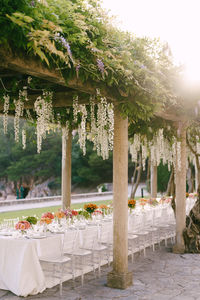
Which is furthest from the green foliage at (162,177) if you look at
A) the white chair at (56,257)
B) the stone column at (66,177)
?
the white chair at (56,257)

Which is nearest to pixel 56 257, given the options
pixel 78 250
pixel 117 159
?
pixel 78 250

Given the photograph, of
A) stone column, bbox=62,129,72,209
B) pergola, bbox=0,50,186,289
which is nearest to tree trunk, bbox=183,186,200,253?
pergola, bbox=0,50,186,289

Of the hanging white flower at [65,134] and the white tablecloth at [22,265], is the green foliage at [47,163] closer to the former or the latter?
the hanging white flower at [65,134]

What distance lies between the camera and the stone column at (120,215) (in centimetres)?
472

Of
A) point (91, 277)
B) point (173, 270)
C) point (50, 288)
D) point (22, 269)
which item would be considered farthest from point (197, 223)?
point (22, 269)

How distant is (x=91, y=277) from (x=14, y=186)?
29174 millimetres

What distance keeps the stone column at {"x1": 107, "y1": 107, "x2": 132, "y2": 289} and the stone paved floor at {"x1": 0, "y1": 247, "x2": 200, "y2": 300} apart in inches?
6.0

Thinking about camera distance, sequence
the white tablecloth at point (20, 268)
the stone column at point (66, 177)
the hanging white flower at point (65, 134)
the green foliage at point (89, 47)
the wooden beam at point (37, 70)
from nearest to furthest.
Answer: the green foliage at point (89, 47)
the wooden beam at point (37, 70)
the white tablecloth at point (20, 268)
the hanging white flower at point (65, 134)
the stone column at point (66, 177)

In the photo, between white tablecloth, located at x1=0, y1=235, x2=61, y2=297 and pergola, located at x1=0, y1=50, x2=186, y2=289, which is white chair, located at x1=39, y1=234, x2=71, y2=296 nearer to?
white tablecloth, located at x1=0, y1=235, x2=61, y2=297

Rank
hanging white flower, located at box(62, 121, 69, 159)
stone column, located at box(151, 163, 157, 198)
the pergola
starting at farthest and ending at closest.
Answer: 1. stone column, located at box(151, 163, 157, 198)
2. hanging white flower, located at box(62, 121, 69, 159)
3. the pergola

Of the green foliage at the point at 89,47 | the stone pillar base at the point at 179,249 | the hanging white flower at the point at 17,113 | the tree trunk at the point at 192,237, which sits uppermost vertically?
the green foliage at the point at 89,47

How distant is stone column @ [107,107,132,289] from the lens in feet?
15.5

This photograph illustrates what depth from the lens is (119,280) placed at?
184 inches

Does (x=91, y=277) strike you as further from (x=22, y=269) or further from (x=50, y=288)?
(x=22, y=269)
